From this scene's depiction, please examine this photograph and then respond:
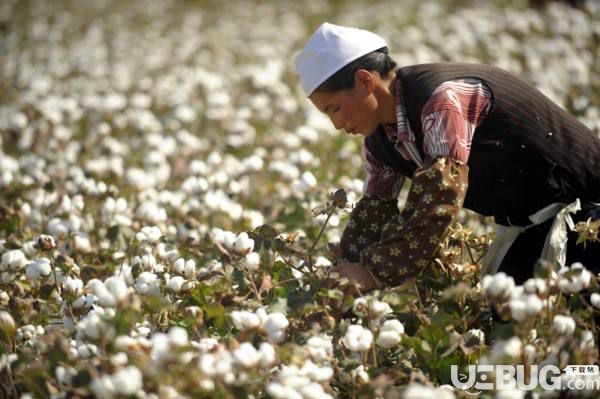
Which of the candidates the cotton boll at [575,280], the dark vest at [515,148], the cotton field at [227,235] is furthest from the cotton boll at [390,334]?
the dark vest at [515,148]

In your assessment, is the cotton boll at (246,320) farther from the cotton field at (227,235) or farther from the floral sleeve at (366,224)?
the floral sleeve at (366,224)

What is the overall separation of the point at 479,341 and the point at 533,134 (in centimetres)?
55

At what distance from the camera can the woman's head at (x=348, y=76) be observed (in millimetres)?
2246

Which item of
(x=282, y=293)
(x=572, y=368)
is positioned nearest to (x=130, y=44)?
(x=282, y=293)

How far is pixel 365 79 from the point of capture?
2262 mm

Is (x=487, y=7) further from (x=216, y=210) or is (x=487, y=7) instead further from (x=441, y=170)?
(x=441, y=170)

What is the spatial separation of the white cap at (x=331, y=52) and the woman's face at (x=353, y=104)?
43mm

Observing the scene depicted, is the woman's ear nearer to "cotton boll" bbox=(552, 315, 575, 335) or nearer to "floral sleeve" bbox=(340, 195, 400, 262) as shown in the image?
"floral sleeve" bbox=(340, 195, 400, 262)

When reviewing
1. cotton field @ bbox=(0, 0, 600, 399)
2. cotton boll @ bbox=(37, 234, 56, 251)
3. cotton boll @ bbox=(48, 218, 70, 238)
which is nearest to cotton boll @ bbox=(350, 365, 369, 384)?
cotton field @ bbox=(0, 0, 600, 399)

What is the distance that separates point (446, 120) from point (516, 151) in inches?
10.7

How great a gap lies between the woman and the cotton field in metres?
0.12

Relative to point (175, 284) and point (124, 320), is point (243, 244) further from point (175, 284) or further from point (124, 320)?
point (124, 320)

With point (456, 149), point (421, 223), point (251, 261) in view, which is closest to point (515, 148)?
point (456, 149)

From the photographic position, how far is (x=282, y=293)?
2430mm
